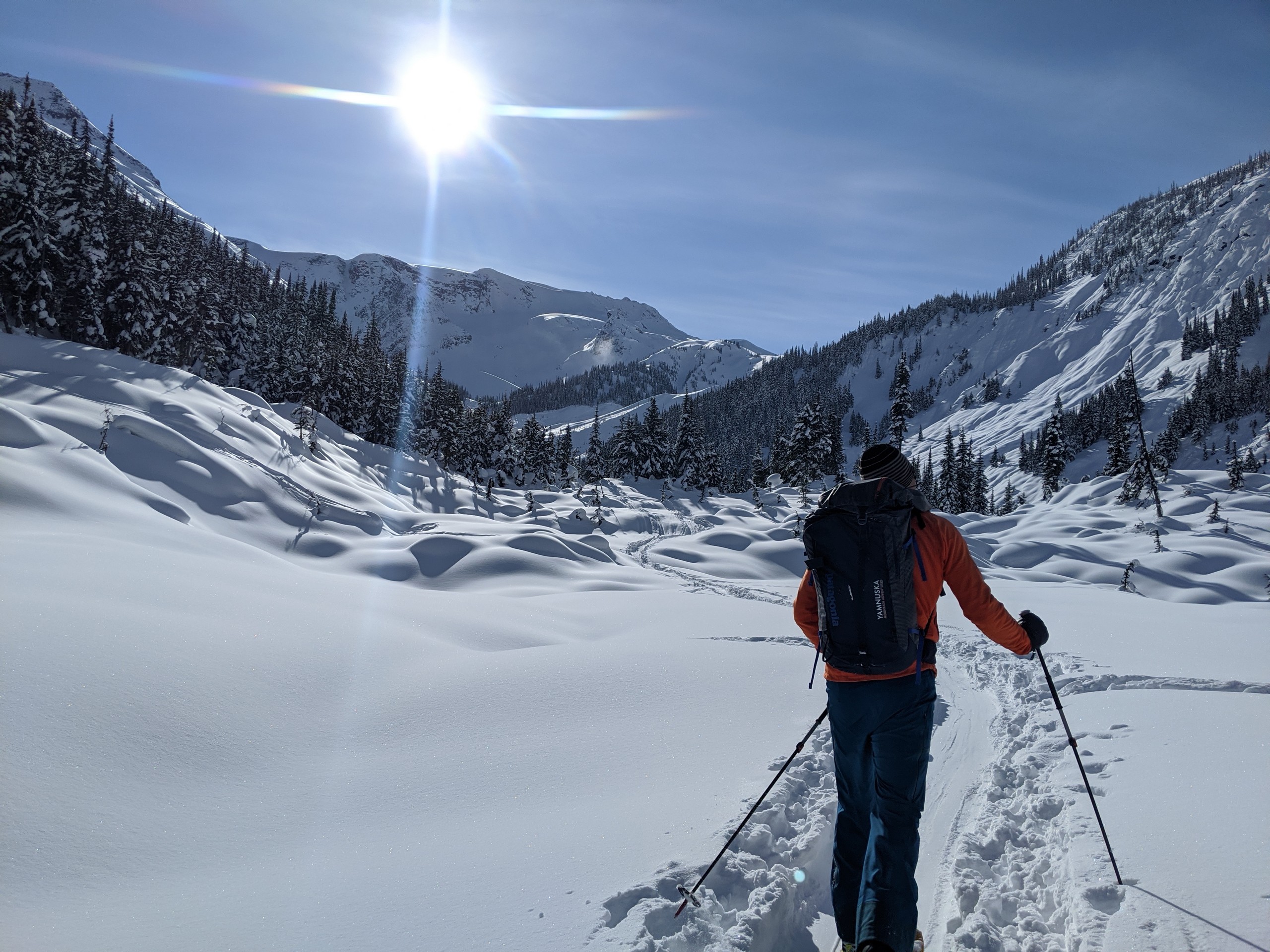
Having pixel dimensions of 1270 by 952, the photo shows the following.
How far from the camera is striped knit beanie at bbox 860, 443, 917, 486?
11.7 feet

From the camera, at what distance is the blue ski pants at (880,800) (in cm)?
300

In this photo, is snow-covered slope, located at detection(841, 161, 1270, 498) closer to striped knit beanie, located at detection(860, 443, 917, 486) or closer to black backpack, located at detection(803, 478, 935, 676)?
striped knit beanie, located at detection(860, 443, 917, 486)

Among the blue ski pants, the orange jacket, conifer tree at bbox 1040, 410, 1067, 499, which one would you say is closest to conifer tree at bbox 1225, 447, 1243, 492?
conifer tree at bbox 1040, 410, 1067, 499

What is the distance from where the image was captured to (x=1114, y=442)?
176 ft

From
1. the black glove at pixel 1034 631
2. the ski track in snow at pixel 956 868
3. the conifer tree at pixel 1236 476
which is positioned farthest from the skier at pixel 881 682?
the conifer tree at pixel 1236 476

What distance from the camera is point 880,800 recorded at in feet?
10.5

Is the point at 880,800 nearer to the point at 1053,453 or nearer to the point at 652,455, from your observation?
the point at 652,455

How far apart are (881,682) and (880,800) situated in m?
0.61

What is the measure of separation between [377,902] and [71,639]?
353cm

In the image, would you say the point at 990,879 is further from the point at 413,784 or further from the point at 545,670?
the point at 545,670

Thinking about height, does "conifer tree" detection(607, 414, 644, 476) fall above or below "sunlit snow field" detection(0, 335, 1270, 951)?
above

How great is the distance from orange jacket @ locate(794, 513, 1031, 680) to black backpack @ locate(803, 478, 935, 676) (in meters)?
0.04

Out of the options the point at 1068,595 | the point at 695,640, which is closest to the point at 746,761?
the point at 695,640

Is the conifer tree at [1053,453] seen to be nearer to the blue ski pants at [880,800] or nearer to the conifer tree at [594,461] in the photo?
the conifer tree at [594,461]
